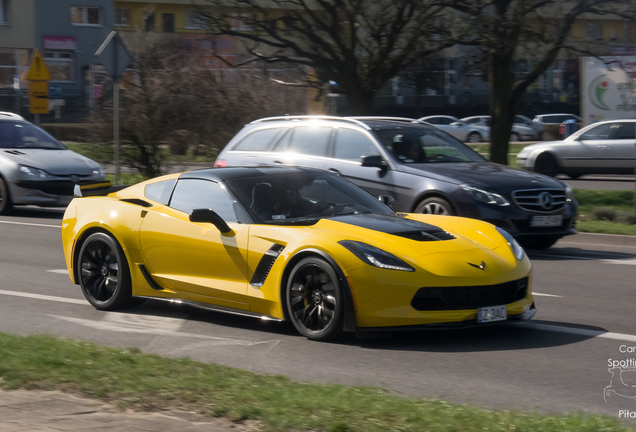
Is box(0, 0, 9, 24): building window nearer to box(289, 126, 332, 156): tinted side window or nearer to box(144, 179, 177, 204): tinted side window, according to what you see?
box(289, 126, 332, 156): tinted side window

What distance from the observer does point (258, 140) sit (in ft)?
44.8

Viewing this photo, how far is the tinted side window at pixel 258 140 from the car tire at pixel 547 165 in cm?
1235

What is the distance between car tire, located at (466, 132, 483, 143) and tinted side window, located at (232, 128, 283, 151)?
117ft

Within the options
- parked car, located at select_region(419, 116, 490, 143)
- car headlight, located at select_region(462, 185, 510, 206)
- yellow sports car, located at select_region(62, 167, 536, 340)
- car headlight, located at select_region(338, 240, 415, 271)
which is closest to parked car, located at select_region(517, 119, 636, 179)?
car headlight, located at select_region(462, 185, 510, 206)

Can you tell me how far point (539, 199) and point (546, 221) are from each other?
0.29 m

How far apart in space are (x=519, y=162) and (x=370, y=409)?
72.4 ft

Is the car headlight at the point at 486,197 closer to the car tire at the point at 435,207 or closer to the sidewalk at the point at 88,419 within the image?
the car tire at the point at 435,207

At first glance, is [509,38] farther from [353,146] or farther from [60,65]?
[60,65]

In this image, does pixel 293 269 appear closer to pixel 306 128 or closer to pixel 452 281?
pixel 452 281

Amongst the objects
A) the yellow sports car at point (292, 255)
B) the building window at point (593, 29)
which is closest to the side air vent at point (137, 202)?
the yellow sports car at point (292, 255)

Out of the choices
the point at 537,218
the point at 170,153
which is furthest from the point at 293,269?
the point at 170,153

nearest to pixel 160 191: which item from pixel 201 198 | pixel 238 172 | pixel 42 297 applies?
pixel 201 198

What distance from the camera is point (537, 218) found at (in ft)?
37.6

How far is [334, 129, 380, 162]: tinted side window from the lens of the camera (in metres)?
12.6
